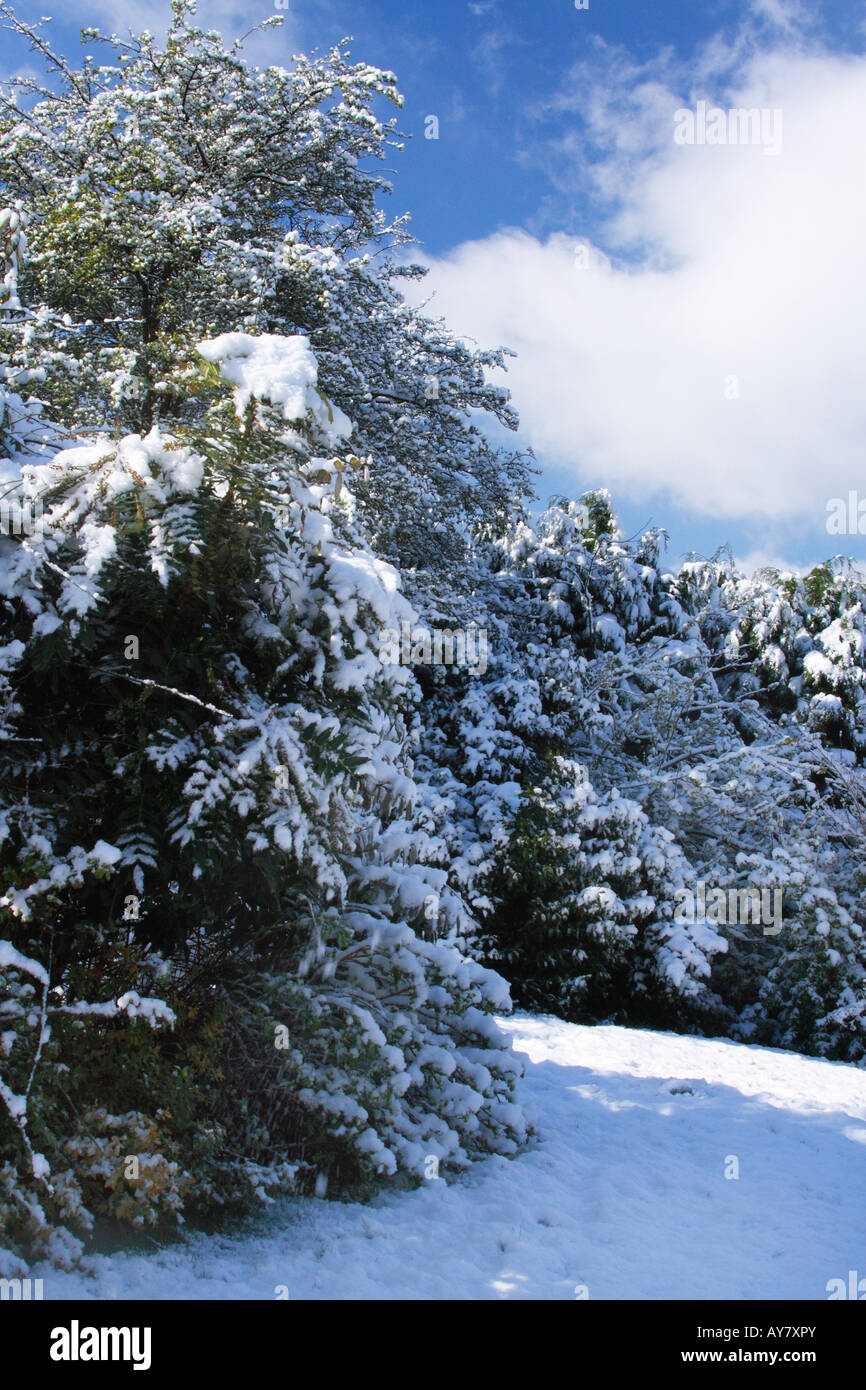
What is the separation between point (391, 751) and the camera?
14.8 feet

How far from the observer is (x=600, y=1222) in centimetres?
395

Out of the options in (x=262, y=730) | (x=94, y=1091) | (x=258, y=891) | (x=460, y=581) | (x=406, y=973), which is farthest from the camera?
(x=460, y=581)

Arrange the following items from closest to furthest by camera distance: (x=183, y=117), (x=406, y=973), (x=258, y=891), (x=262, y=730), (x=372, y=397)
→ (x=262, y=730) < (x=258, y=891) < (x=406, y=973) < (x=183, y=117) < (x=372, y=397)

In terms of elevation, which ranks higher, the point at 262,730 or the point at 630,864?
the point at 262,730

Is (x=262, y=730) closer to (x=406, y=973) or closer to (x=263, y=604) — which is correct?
(x=263, y=604)

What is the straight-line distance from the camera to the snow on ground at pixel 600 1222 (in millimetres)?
3158

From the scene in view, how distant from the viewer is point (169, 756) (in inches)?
136

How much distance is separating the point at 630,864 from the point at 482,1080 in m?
5.26

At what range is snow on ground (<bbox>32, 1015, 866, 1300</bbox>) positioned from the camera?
3158 millimetres

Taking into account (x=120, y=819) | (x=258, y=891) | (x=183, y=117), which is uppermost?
(x=183, y=117)

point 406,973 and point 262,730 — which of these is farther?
point 406,973

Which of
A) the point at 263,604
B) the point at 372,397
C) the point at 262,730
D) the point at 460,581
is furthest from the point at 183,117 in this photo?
the point at 262,730
